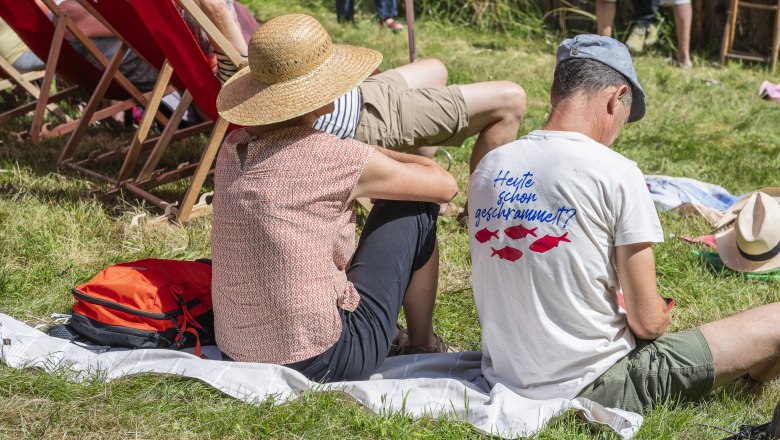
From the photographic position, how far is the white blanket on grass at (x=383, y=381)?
104 inches

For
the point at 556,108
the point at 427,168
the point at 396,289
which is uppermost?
the point at 556,108

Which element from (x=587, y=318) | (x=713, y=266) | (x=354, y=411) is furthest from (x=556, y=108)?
(x=713, y=266)

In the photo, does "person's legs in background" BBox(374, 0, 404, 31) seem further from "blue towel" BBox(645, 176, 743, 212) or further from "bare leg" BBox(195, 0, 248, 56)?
"bare leg" BBox(195, 0, 248, 56)

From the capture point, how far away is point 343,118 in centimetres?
377

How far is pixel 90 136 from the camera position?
18.6ft

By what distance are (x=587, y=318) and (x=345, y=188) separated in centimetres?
74

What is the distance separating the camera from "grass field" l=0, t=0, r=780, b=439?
2.69 meters

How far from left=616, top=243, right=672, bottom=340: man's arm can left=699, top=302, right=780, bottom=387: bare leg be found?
0.65 ft

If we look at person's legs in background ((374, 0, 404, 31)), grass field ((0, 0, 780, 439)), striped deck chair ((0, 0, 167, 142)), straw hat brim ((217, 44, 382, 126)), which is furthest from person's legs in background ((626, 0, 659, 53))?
straw hat brim ((217, 44, 382, 126))

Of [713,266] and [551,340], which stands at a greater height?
[551,340]

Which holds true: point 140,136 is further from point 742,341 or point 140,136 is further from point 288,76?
point 742,341

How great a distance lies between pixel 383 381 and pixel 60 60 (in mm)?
3230

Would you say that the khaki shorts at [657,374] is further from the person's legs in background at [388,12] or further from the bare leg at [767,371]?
the person's legs in background at [388,12]

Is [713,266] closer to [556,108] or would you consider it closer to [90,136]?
[556,108]
